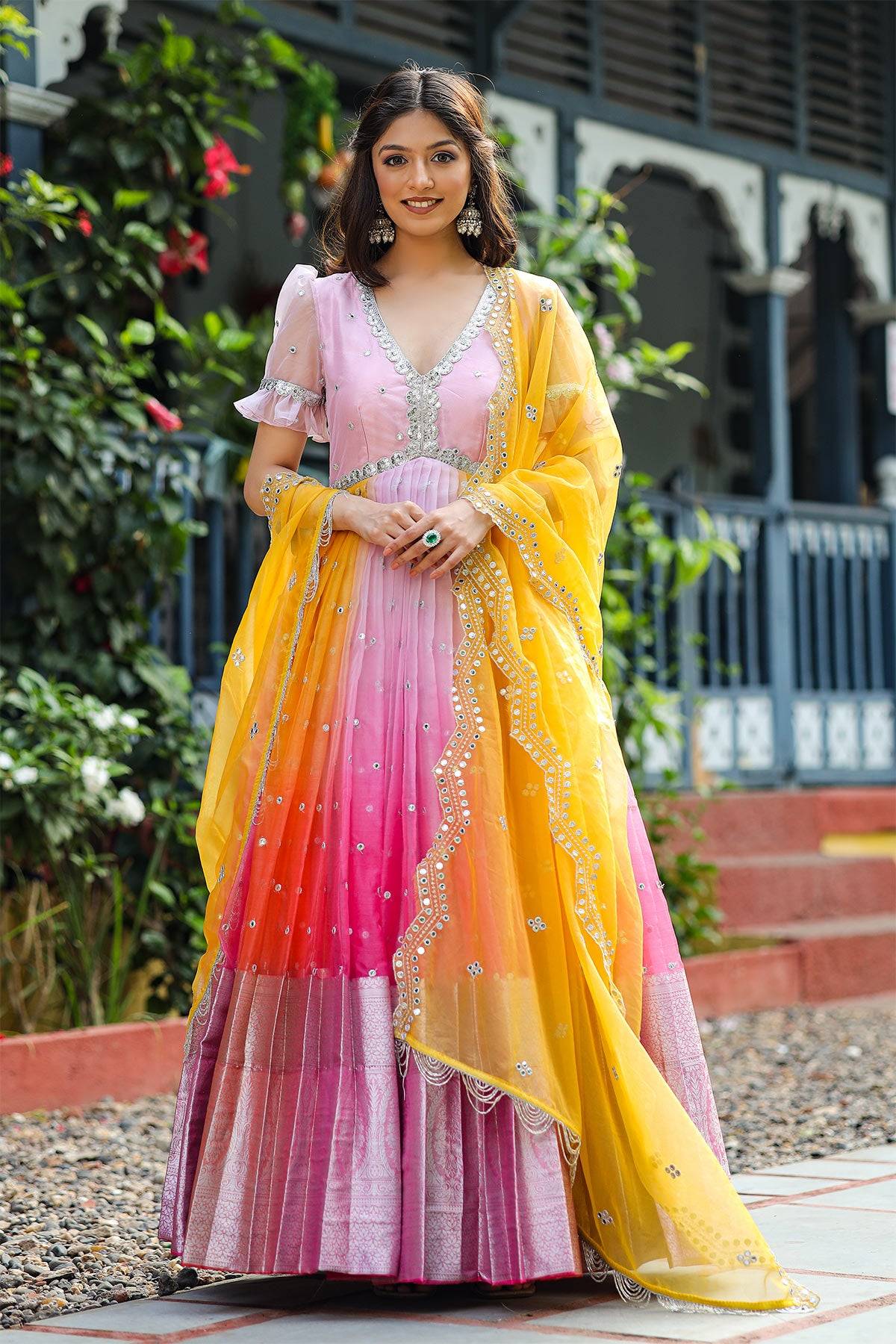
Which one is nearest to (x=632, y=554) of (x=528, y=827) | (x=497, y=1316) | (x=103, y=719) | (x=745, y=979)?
(x=745, y=979)

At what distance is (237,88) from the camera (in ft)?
19.3

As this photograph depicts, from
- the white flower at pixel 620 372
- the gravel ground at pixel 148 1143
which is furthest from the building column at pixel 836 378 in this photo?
the gravel ground at pixel 148 1143

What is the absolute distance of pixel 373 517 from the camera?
287cm

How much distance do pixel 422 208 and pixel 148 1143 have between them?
2.25m

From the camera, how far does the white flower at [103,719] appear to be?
4.89m

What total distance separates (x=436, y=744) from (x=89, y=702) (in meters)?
2.29

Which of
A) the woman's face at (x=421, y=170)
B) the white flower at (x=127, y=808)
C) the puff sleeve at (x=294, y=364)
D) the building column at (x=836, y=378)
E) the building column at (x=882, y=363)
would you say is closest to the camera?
the woman's face at (x=421, y=170)

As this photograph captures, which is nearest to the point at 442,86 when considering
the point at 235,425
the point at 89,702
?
the point at 89,702

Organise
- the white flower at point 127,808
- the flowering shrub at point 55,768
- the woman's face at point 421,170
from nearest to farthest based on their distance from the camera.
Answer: the woman's face at point 421,170 < the flowering shrub at point 55,768 < the white flower at point 127,808

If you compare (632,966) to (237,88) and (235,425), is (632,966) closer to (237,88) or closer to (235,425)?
(235,425)

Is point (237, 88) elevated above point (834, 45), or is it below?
below

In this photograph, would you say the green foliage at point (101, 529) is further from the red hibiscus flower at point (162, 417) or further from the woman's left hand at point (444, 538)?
the woman's left hand at point (444, 538)

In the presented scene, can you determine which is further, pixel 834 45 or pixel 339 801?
pixel 834 45

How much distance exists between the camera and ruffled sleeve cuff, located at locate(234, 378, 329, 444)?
3053 millimetres
